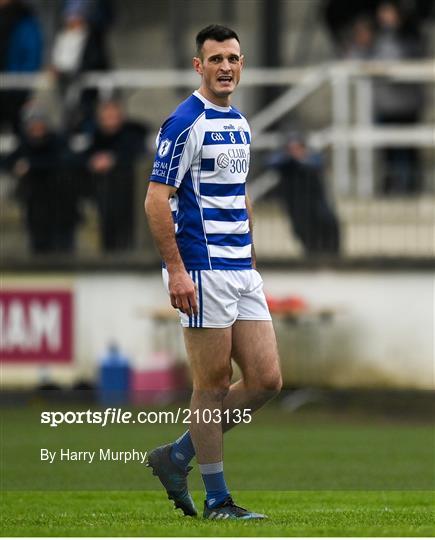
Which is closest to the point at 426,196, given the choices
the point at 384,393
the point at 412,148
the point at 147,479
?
the point at 412,148

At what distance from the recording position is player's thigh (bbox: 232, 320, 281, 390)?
8.71m

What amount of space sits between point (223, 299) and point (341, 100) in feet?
34.3

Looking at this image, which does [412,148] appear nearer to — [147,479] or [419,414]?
[419,414]

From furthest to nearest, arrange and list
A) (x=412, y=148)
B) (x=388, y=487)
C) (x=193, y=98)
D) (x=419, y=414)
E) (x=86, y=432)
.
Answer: (x=412, y=148) < (x=419, y=414) < (x=86, y=432) < (x=388, y=487) < (x=193, y=98)

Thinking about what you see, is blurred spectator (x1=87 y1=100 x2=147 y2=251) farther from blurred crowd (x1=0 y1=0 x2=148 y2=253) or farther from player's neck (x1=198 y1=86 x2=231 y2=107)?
player's neck (x1=198 y1=86 x2=231 y2=107)

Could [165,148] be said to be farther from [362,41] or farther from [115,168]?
[362,41]

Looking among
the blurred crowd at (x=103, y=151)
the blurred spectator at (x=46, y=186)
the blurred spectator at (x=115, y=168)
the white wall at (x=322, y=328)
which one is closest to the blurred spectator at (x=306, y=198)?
the blurred crowd at (x=103, y=151)

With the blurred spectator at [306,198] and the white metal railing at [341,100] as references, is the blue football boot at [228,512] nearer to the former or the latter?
the blurred spectator at [306,198]

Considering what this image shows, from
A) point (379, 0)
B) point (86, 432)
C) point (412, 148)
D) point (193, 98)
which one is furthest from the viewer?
point (379, 0)

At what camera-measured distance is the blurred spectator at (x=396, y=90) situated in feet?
61.0

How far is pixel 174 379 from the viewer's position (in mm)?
17859

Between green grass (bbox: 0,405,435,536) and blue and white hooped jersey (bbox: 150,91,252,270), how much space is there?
1284mm

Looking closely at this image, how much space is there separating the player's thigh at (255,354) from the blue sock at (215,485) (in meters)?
0.43

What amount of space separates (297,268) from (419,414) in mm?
2016
